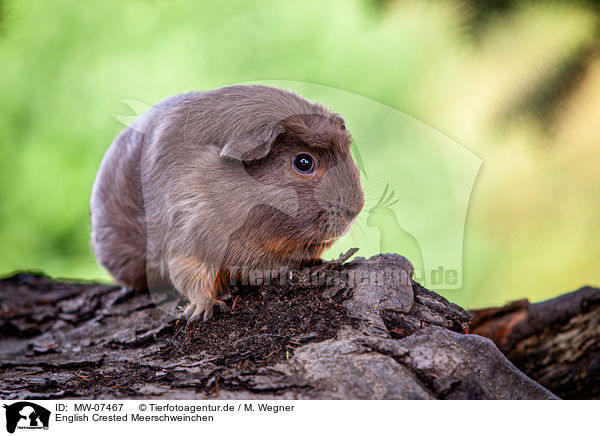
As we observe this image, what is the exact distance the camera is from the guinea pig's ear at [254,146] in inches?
102

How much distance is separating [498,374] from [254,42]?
2.56 m

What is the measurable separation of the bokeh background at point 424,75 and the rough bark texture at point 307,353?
24.8 inches

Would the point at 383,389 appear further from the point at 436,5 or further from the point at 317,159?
the point at 436,5

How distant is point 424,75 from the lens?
326cm

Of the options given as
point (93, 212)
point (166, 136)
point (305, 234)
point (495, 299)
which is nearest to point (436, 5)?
point (305, 234)

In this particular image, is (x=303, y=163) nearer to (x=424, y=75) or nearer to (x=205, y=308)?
(x=205, y=308)

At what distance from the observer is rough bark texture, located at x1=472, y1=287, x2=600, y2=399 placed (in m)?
2.92

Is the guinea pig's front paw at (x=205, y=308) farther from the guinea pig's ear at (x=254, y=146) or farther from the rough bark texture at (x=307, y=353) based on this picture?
the guinea pig's ear at (x=254, y=146)

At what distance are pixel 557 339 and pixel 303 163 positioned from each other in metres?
2.00

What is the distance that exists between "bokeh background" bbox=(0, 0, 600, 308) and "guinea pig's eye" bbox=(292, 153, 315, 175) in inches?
18.5
